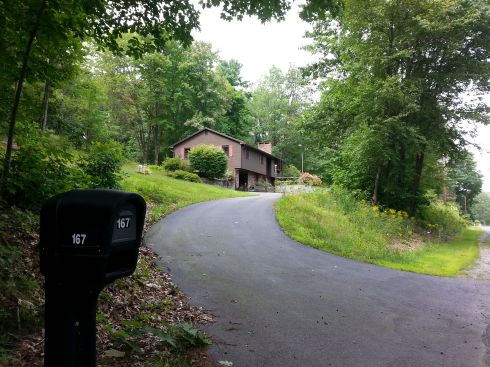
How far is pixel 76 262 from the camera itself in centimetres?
182

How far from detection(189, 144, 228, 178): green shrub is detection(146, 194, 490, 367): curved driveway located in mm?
22006

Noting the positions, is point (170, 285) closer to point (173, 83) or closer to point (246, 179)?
point (246, 179)

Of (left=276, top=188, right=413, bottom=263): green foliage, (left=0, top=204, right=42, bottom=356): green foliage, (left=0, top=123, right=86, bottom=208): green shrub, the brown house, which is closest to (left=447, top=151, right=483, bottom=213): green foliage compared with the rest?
the brown house

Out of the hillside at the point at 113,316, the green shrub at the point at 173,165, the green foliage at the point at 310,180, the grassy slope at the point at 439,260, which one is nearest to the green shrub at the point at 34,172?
the hillside at the point at 113,316

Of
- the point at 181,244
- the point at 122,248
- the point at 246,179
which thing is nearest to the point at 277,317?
the point at 122,248

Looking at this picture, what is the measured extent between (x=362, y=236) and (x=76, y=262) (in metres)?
12.8

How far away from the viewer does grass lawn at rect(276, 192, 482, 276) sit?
11.1 meters

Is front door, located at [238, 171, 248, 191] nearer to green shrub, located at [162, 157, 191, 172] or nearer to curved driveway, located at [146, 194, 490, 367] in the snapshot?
green shrub, located at [162, 157, 191, 172]

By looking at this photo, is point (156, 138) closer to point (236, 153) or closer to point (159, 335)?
point (236, 153)

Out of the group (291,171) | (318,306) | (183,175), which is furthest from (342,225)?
(291,171)

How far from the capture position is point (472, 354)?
4.55 m

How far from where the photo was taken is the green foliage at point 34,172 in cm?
605

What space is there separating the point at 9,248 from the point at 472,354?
5.69 m

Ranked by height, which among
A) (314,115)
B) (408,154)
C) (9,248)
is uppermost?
(314,115)
